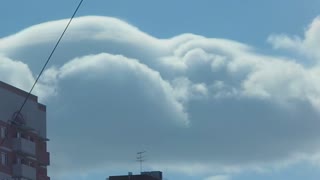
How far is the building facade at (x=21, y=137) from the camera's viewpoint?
97.6 metres

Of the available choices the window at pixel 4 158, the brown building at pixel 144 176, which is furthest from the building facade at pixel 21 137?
the brown building at pixel 144 176

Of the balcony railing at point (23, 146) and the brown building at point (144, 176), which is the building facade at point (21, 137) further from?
the brown building at point (144, 176)

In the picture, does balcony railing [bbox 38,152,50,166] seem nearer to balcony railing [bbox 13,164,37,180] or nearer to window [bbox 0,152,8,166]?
balcony railing [bbox 13,164,37,180]

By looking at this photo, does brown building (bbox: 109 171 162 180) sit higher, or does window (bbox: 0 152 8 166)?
brown building (bbox: 109 171 162 180)

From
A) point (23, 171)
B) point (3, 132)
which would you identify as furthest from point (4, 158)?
point (3, 132)

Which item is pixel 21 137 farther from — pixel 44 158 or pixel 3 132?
pixel 44 158

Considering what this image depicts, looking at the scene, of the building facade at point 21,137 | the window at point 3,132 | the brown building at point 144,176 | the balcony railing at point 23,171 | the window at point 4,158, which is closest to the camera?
the window at point 3,132

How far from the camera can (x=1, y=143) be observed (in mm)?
97438

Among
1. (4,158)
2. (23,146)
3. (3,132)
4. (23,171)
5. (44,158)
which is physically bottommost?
(23,171)

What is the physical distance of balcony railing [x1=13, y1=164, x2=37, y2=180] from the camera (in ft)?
327

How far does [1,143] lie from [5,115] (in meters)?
2.60

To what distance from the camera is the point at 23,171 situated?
10031 centimetres

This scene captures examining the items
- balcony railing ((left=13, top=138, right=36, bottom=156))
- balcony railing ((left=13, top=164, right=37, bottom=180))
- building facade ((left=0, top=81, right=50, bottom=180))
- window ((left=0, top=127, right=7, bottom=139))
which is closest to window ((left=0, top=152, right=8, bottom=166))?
building facade ((left=0, top=81, right=50, bottom=180))

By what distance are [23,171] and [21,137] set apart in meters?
3.44
